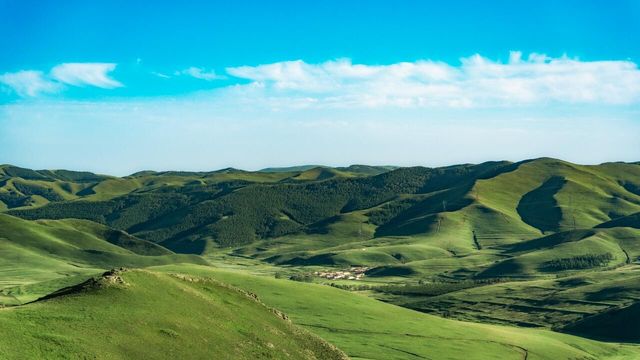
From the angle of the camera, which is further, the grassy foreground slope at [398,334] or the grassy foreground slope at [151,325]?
the grassy foreground slope at [398,334]

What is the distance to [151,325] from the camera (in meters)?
71.3

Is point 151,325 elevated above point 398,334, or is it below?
above

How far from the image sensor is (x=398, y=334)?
6019 inches

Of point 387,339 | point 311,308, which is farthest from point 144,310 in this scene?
point 311,308

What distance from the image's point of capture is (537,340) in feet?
559

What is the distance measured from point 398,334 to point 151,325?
90323 mm

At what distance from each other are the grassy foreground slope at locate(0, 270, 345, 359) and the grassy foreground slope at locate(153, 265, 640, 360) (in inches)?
1493

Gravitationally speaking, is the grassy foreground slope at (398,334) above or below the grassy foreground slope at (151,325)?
below

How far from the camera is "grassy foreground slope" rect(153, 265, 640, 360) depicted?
139 metres

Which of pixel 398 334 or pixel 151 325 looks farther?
pixel 398 334

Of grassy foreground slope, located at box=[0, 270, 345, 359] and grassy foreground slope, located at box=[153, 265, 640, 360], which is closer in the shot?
grassy foreground slope, located at box=[0, 270, 345, 359]

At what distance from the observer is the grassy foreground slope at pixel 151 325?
60125 mm

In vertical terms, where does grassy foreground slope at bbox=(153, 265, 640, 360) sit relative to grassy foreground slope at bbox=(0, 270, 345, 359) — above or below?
below

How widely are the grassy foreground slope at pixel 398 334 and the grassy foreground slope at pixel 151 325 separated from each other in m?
37.9
